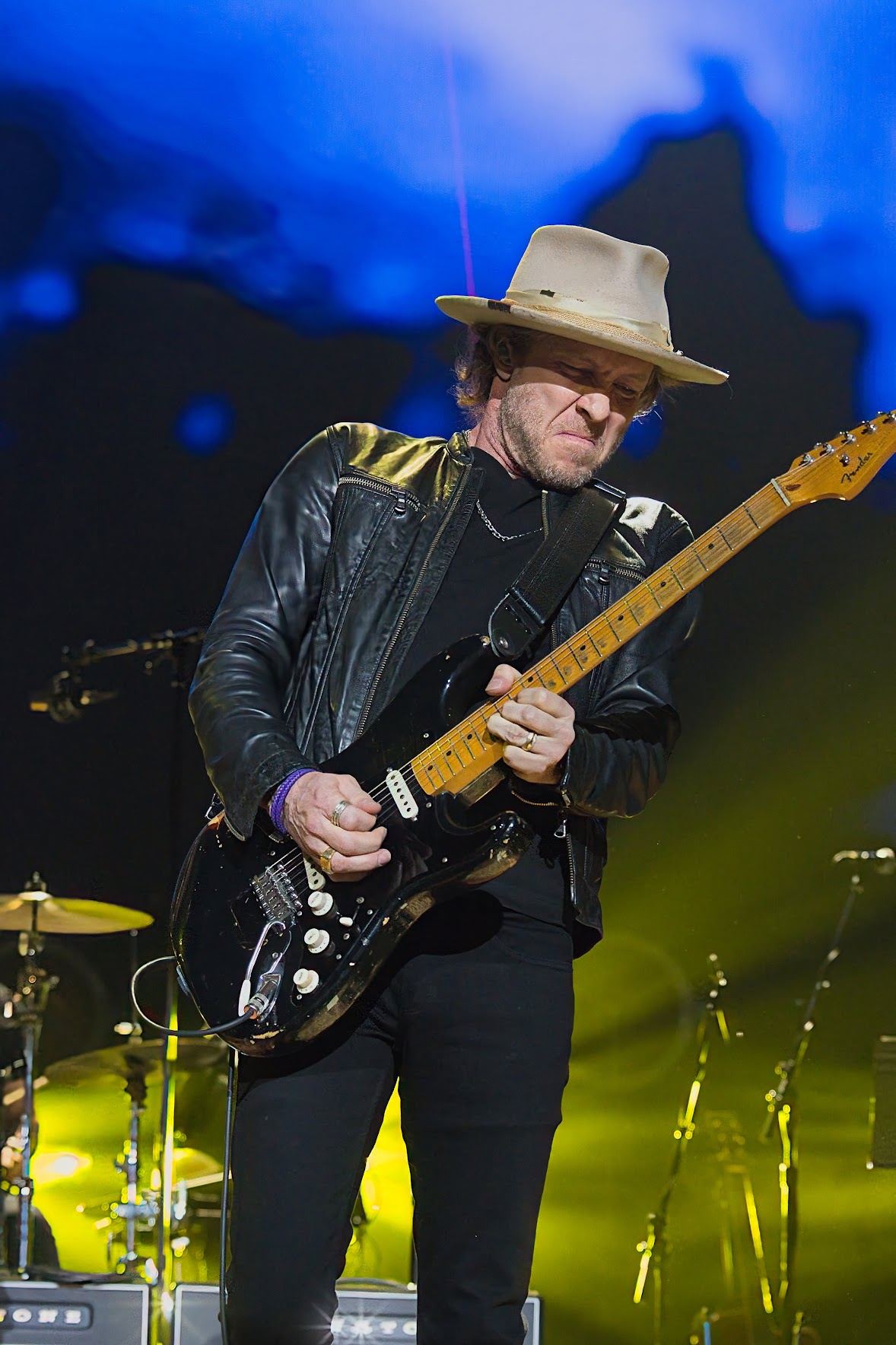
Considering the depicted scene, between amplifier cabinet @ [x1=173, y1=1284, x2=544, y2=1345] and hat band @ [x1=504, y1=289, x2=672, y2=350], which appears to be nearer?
hat band @ [x1=504, y1=289, x2=672, y2=350]

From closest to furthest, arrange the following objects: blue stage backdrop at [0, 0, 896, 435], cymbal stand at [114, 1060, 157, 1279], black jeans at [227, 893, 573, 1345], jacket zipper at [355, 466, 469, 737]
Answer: black jeans at [227, 893, 573, 1345] < jacket zipper at [355, 466, 469, 737] < cymbal stand at [114, 1060, 157, 1279] < blue stage backdrop at [0, 0, 896, 435]

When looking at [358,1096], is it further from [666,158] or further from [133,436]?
[666,158]

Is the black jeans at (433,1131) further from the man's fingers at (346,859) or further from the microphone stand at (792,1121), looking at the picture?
the microphone stand at (792,1121)

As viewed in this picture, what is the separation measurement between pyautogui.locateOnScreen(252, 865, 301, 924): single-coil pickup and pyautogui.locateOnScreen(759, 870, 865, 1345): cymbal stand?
2415mm

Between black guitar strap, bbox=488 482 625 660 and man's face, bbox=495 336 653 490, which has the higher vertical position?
man's face, bbox=495 336 653 490

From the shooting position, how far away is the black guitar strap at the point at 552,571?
2.12 metres

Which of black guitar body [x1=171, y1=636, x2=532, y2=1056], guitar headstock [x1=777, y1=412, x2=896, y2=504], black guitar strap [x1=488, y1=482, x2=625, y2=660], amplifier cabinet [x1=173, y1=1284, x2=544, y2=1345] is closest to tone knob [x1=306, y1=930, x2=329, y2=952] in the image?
black guitar body [x1=171, y1=636, x2=532, y2=1056]

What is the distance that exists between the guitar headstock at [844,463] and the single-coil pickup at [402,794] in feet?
2.53

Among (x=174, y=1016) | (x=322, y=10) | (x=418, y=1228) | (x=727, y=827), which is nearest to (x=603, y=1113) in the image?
(x=727, y=827)

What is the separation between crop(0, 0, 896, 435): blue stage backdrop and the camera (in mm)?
4051

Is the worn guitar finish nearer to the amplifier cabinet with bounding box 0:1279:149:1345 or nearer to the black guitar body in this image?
the black guitar body

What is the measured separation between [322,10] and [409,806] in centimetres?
305

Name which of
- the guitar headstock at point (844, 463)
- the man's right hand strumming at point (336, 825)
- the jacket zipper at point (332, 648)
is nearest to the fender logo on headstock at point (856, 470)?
the guitar headstock at point (844, 463)

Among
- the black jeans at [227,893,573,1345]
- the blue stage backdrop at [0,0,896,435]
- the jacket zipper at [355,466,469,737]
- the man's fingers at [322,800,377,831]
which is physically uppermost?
the blue stage backdrop at [0,0,896,435]
